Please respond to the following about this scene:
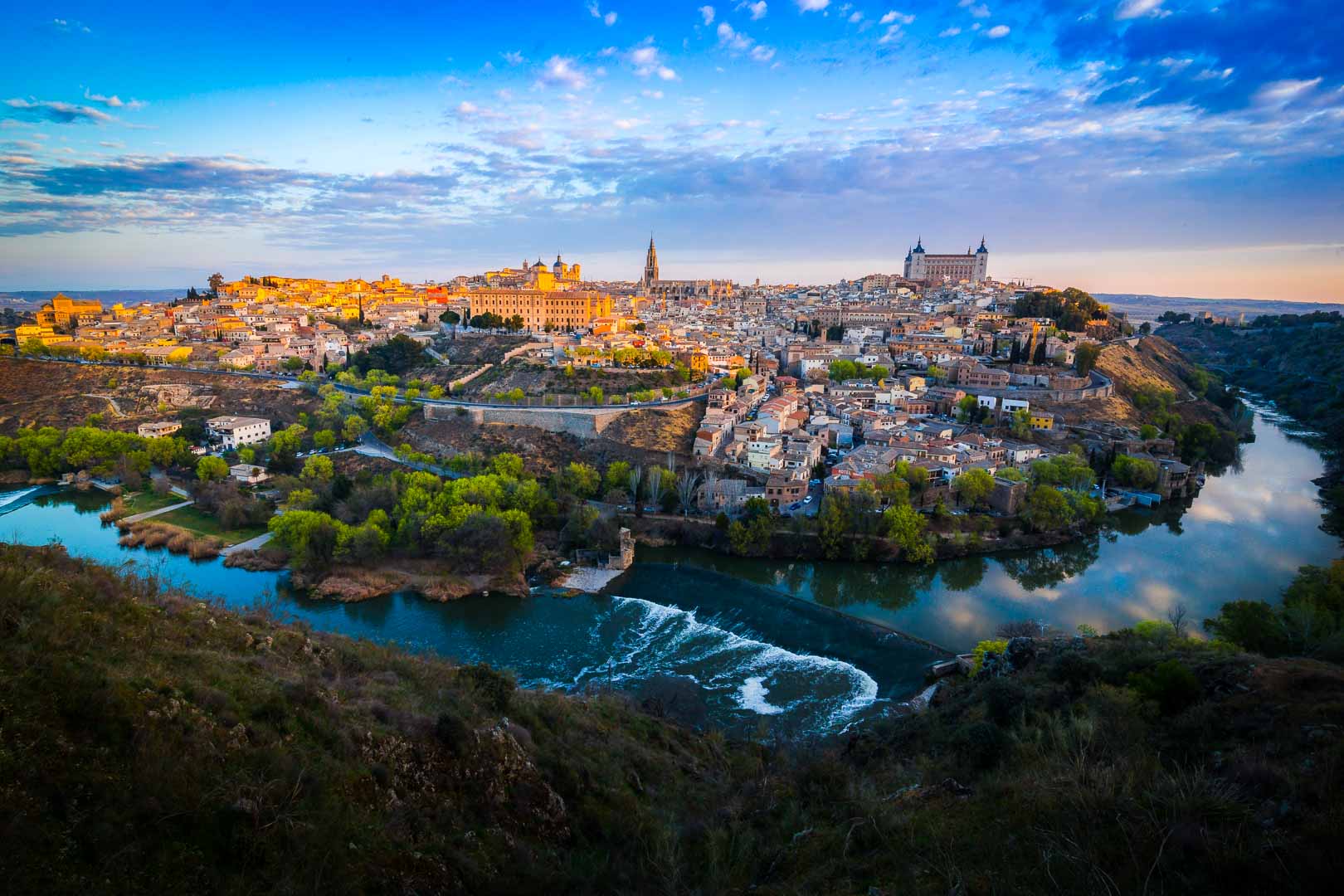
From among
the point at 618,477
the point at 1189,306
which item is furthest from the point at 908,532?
the point at 1189,306

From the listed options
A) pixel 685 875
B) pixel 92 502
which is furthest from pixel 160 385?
pixel 685 875

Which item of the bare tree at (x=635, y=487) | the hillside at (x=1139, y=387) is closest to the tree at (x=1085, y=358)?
the hillside at (x=1139, y=387)

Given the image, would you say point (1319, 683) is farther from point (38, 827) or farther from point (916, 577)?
point (916, 577)

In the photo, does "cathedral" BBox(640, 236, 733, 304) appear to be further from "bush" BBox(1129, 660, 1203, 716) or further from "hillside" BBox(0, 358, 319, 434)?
"bush" BBox(1129, 660, 1203, 716)

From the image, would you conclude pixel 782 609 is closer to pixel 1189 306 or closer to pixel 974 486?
pixel 974 486

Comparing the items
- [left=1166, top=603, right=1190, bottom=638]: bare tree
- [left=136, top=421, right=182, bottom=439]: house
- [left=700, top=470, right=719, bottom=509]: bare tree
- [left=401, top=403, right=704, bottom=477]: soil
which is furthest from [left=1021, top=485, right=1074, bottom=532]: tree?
[left=136, top=421, right=182, bottom=439]: house

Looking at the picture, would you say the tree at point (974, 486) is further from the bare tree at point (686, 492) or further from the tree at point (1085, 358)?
the tree at point (1085, 358)

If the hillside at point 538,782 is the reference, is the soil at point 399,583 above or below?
below
